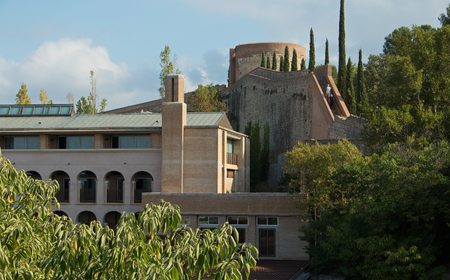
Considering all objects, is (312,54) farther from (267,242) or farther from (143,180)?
(267,242)

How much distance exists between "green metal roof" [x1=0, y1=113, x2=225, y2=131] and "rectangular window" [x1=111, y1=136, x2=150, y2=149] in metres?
0.95

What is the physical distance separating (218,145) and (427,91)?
14.8 meters

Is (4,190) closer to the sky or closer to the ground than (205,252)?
closer to the sky

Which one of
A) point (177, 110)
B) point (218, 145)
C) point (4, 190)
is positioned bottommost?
point (4, 190)

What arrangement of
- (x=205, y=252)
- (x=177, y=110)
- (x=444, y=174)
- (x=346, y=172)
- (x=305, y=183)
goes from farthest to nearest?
(x=177, y=110) < (x=305, y=183) < (x=346, y=172) < (x=444, y=174) < (x=205, y=252)

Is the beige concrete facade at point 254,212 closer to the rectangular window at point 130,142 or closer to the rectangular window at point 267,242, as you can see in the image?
the rectangular window at point 267,242

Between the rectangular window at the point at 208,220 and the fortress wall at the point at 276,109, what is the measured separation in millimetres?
13003

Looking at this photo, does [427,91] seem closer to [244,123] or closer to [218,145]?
[218,145]

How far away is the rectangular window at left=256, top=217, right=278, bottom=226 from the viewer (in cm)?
3238

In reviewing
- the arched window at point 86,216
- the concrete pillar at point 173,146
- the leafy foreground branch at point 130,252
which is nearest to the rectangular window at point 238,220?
the concrete pillar at point 173,146

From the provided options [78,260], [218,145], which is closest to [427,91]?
[218,145]

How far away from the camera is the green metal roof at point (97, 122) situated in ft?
122

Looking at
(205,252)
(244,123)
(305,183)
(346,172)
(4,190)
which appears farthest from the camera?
(244,123)

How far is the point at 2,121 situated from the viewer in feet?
131
